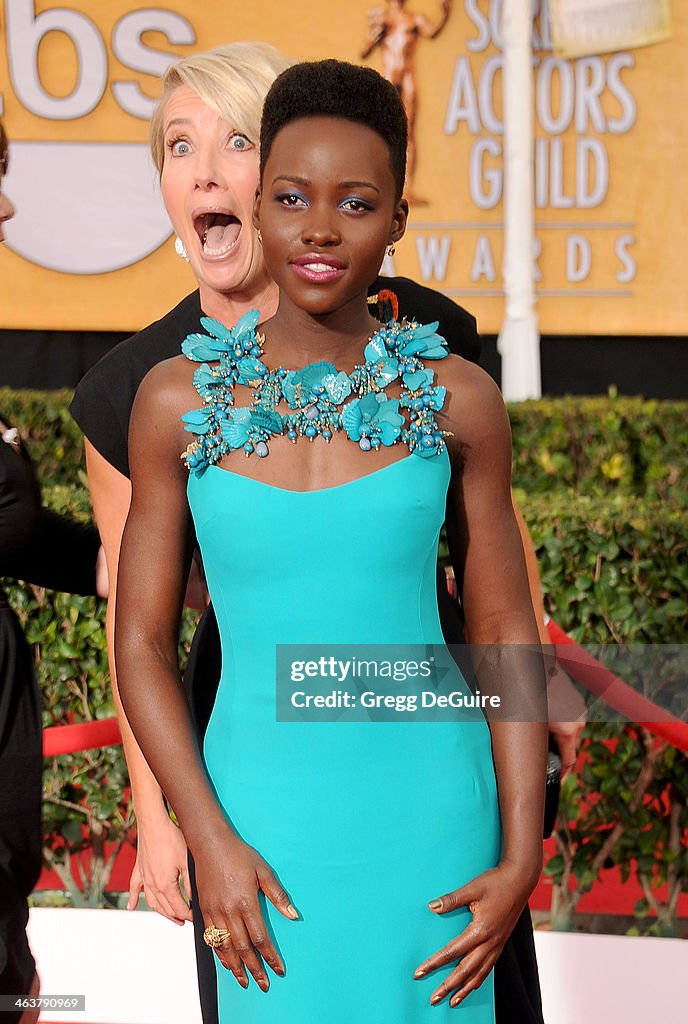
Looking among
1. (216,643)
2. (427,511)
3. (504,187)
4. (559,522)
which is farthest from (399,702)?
(504,187)

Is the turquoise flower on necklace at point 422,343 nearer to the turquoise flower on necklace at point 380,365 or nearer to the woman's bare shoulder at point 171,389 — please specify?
the turquoise flower on necklace at point 380,365

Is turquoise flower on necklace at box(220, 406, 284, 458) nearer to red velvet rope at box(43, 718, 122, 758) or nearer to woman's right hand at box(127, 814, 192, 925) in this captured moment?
woman's right hand at box(127, 814, 192, 925)

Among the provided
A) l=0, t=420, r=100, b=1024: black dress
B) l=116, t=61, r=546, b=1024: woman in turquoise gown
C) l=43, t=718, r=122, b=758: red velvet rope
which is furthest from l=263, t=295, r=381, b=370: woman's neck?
l=43, t=718, r=122, b=758: red velvet rope

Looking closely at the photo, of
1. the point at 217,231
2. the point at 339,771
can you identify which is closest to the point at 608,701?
the point at 217,231

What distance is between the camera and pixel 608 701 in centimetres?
308

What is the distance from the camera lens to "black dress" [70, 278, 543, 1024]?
6.15 feet

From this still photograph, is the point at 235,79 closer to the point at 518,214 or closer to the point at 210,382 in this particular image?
the point at 210,382

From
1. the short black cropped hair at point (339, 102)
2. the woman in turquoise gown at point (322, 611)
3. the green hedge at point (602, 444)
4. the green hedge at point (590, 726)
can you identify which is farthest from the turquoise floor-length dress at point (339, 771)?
the green hedge at point (602, 444)

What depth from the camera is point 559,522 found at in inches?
158

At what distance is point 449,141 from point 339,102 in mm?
7422

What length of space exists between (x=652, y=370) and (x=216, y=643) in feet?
24.3

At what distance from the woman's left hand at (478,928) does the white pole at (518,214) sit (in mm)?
6722

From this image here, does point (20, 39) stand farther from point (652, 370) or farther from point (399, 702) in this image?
point (399, 702)

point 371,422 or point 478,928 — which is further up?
point 371,422
